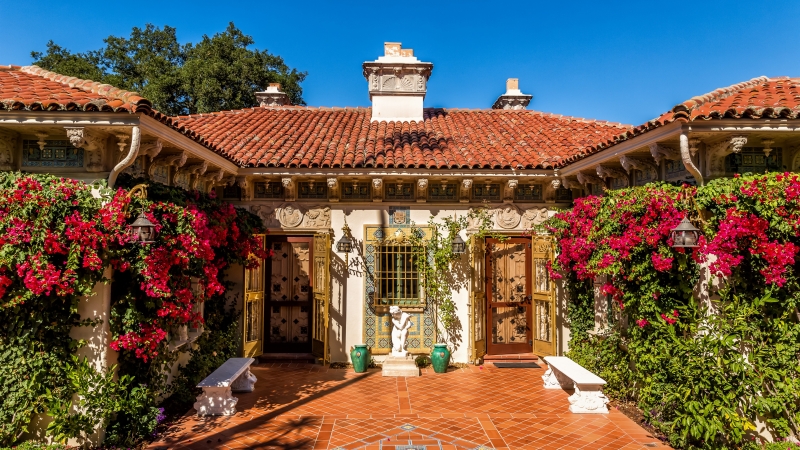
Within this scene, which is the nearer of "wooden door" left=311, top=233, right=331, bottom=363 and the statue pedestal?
the statue pedestal

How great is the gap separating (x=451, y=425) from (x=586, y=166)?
14.4 feet

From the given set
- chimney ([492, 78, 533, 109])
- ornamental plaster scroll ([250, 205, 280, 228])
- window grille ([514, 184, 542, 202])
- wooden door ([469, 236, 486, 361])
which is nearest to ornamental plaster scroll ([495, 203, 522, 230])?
window grille ([514, 184, 542, 202])

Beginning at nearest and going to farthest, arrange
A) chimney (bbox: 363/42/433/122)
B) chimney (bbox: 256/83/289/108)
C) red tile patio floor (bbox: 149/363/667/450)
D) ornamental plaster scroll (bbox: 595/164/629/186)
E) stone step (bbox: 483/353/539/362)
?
1. red tile patio floor (bbox: 149/363/667/450)
2. ornamental plaster scroll (bbox: 595/164/629/186)
3. stone step (bbox: 483/353/539/362)
4. chimney (bbox: 363/42/433/122)
5. chimney (bbox: 256/83/289/108)

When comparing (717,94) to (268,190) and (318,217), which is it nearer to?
(318,217)

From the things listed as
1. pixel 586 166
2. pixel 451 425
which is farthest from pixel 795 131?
pixel 451 425

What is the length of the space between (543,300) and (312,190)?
16.1 feet

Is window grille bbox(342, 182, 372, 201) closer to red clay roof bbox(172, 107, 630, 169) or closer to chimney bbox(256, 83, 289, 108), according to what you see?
red clay roof bbox(172, 107, 630, 169)

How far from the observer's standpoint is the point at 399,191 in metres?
8.90

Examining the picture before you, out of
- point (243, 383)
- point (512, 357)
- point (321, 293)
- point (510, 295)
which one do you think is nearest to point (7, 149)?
point (243, 383)

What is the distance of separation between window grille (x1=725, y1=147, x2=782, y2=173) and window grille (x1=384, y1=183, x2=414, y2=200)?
16.4ft

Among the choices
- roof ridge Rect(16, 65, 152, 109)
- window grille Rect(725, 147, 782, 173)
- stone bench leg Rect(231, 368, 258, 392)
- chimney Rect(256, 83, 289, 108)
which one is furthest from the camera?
chimney Rect(256, 83, 289, 108)

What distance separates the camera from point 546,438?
5406 millimetres

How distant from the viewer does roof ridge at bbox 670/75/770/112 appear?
16.6ft

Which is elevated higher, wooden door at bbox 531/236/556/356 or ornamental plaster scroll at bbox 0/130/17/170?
ornamental plaster scroll at bbox 0/130/17/170
